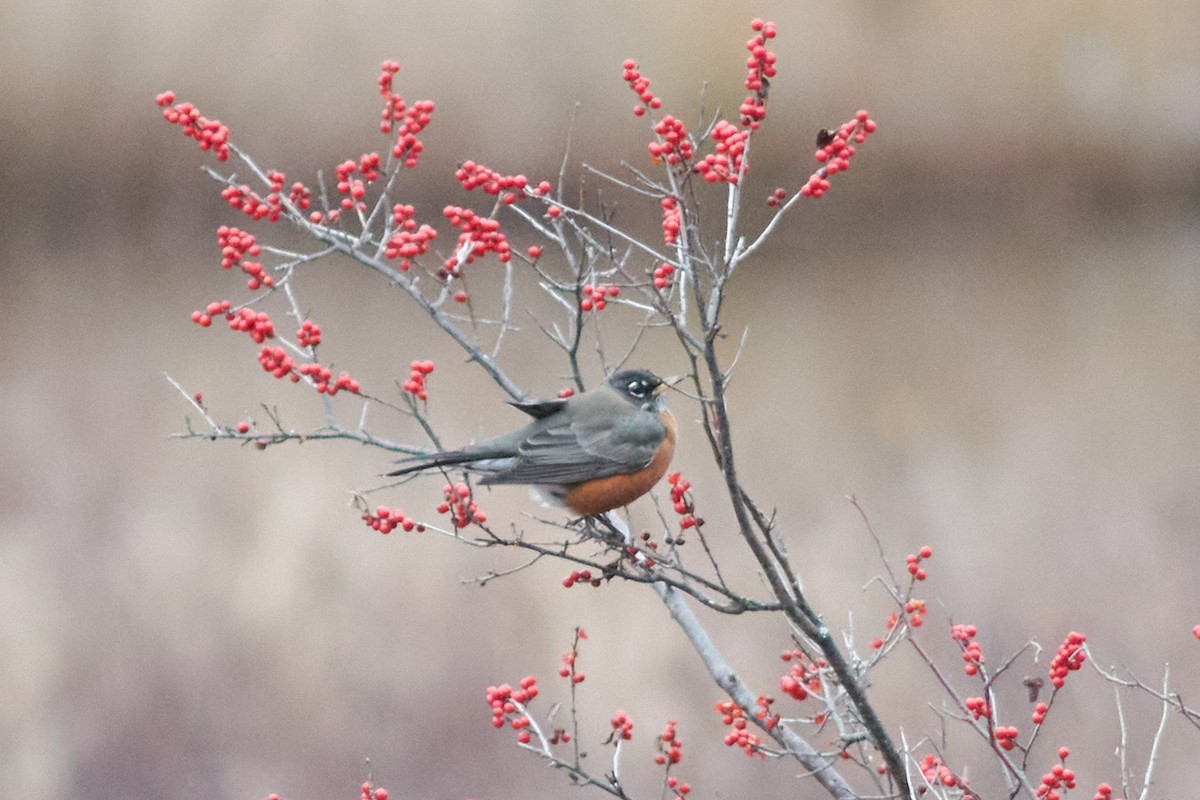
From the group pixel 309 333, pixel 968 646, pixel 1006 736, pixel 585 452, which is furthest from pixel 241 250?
pixel 1006 736

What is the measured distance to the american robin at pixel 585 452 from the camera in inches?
98.8

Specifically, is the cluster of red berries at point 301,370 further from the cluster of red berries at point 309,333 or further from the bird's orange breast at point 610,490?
the bird's orange breast at point 610,490

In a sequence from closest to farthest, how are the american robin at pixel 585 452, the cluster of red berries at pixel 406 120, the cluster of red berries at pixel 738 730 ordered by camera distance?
1. the cluster of red berries at pixel 738 730
2. the cluster of red berries at pixel 406 120
3. the american robin at pixel 585 452

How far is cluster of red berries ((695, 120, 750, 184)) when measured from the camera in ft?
5.99

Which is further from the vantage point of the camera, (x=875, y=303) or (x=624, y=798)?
(x=875, y=303)

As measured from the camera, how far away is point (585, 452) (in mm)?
2570

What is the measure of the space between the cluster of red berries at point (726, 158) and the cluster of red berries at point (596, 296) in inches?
13.4

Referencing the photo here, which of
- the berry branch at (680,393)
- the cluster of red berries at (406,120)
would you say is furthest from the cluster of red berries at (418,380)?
the cluster of red berries at (406,120)

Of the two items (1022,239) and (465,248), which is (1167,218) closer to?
(1022,239)

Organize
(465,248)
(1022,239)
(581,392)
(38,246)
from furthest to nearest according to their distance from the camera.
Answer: (1022,239), (38,246), (581,392), (465,248)

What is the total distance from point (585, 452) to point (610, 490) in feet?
0.34

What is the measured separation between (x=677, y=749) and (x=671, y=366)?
1304mm

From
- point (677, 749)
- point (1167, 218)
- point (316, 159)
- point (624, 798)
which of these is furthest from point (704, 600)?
point (1167, 218)

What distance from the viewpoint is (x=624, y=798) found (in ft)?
6.29
